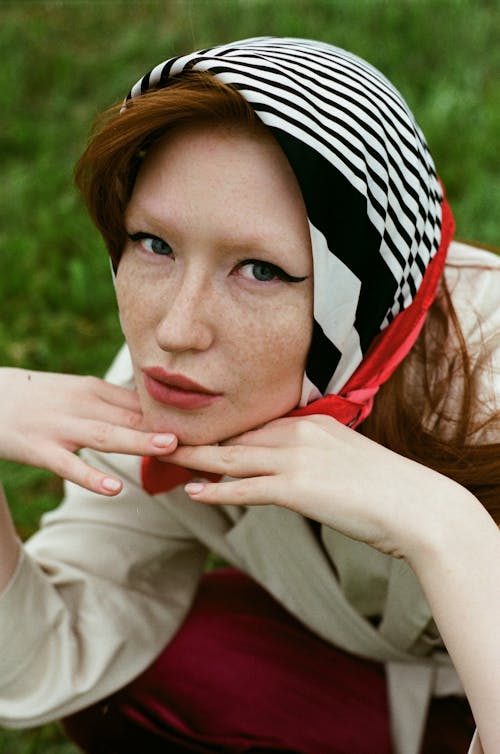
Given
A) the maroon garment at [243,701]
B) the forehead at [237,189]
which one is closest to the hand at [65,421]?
the forehead at [237,189]

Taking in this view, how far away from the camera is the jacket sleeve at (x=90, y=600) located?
192 centimetres

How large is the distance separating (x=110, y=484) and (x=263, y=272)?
1.31 ft

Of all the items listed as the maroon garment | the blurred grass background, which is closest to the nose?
the maroon garment

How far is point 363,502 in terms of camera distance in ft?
4.93

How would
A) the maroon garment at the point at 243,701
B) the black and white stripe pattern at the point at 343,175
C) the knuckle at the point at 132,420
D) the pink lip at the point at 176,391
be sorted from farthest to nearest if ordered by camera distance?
the maroon garment at the point at 243,701 < the knuckle at the point at 132,420 < the pink lip at the point at 176,391 < the black and white stripe pattern at the point at 343,175

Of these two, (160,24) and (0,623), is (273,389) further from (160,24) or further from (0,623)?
(160,24)

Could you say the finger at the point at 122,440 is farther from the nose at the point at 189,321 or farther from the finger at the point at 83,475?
the nose at the point at 189,321

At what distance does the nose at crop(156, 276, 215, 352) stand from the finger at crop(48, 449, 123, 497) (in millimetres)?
237

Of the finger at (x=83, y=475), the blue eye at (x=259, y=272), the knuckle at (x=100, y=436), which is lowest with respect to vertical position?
the finger at (x=83, y=475)

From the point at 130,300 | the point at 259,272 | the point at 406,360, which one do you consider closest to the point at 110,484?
the point at 130,300

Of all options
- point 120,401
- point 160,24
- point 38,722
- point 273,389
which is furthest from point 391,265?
point 160,24

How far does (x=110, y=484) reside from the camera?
158cm

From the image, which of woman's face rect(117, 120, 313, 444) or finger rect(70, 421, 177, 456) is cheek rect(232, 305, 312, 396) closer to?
woman's face rect(117, 120, 313, 444)

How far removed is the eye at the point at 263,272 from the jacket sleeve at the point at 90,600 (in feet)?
2.16
